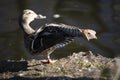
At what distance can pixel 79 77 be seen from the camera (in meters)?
5.88

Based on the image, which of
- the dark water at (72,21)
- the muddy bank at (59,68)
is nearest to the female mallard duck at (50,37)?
the muddy bank at (59,68)

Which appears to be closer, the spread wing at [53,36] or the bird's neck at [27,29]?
the spread wing at [53,36]

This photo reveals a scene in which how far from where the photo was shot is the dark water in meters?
9.28

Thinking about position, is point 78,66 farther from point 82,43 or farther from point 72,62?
point 82,43

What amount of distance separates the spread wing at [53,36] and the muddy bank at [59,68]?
326mm

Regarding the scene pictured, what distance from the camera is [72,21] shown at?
10945 millimetres

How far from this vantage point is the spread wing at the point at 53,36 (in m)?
5.87

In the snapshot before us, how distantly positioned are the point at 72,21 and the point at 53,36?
4855 mm

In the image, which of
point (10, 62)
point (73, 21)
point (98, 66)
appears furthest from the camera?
point (73, 21)

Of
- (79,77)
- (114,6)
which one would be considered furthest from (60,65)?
(114,6)

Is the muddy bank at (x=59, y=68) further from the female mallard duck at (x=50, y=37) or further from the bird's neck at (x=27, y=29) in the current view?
the bird's neck at (x=27, y=29)

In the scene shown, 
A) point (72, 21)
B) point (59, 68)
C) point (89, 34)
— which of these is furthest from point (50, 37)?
point (72, 21)

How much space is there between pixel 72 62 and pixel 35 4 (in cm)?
584

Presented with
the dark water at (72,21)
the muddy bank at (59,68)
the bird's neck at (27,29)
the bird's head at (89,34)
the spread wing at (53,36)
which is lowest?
the dark water at (72,21)
